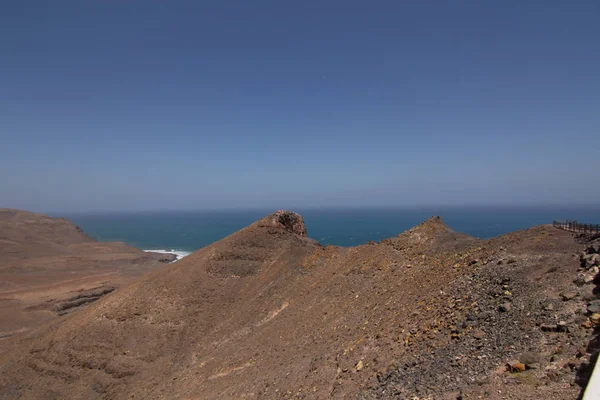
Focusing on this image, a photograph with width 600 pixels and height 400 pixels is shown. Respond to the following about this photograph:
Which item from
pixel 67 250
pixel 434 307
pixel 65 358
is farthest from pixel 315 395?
pixel 67 250

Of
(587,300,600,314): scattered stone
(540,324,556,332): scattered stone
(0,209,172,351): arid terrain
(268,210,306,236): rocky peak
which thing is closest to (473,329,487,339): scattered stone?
(540,324,556,332): scattered stone

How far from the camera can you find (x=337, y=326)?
15930mm

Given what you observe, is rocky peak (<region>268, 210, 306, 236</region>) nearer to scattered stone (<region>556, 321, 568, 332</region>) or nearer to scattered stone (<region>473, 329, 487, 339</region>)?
scattered stone (<region>473, 329, 487, 339</region>)

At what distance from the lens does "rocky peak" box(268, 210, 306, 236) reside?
35.4 metres

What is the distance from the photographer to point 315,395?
37.1ft

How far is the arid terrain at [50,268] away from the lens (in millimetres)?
49344

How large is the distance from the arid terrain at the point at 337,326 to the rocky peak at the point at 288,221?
6.5 inches

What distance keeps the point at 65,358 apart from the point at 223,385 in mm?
15778

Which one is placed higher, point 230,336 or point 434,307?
Result: point 434,307

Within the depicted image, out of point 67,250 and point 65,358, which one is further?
point 67,250

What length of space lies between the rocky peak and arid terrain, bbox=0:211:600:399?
17 centimetres

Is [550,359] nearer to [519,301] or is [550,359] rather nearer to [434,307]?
[519,301]

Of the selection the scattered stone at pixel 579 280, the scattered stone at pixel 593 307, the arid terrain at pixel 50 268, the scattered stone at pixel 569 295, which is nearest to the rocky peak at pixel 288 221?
the scattered stone at pixel 579 280

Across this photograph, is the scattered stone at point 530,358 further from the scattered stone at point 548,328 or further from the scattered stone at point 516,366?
the scattered stone at point 548,328
